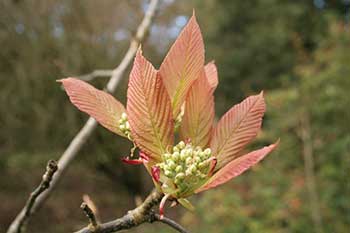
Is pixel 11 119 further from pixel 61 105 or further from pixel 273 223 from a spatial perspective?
pixel 273 223

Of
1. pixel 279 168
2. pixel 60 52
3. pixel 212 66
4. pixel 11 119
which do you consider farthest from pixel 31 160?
pixel 212 66

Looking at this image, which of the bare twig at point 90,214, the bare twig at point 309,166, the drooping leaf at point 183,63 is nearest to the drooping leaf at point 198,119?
the drooping leaf at point 183,63

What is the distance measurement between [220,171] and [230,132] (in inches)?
2.2

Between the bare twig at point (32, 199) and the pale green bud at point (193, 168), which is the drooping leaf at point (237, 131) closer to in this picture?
the pale green bud at point (193, 168)

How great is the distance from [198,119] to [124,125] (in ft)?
0.26

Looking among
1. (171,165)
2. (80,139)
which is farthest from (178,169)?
(80,139)

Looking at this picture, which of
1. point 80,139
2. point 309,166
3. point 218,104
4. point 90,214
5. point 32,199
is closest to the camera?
point 90,214

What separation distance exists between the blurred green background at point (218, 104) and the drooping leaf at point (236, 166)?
0.67 meters

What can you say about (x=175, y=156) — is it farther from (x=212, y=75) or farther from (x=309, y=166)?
(x=309, y=166)

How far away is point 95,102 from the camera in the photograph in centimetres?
55

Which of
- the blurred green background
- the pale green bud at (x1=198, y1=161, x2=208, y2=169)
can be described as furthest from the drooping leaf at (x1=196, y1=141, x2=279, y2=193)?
the blurred green background

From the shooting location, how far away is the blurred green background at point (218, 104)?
336 centimetres

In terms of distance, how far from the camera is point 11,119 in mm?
6027

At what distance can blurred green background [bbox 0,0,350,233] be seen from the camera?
132 inches
